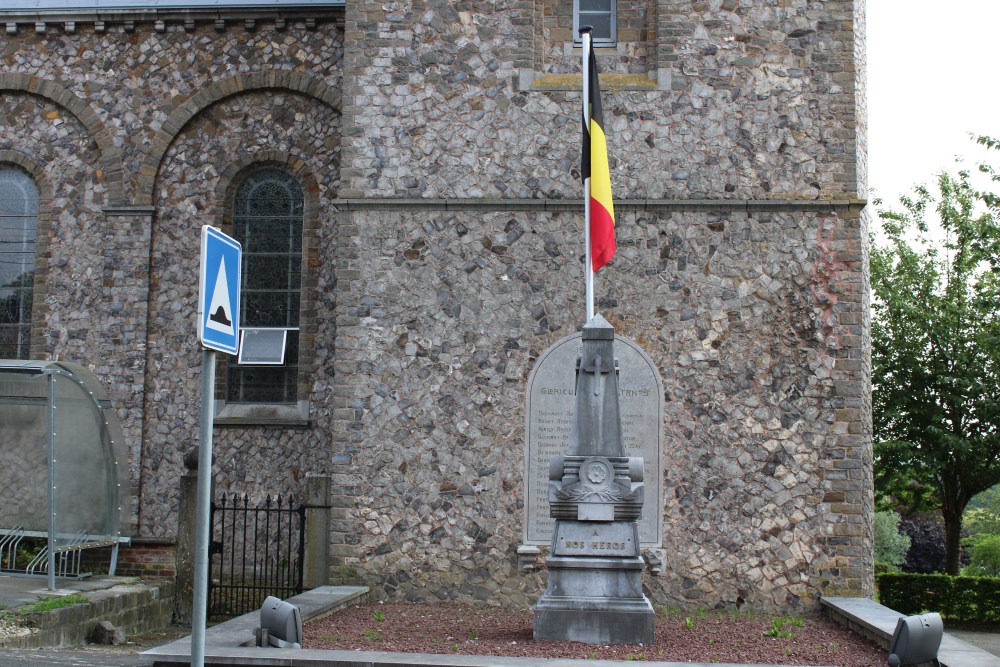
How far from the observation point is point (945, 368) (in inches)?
880

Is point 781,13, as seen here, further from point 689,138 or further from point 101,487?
point 101,487

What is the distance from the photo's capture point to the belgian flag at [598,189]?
11.9 metres

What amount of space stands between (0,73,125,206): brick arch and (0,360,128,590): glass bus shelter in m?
3.57

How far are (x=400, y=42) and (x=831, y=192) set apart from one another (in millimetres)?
5502

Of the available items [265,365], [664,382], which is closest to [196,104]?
[265,365]

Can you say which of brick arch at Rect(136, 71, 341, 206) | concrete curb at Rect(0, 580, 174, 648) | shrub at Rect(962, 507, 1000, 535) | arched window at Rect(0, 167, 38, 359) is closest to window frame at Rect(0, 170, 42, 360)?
arched window at Rect(0, 167, 38, 359)

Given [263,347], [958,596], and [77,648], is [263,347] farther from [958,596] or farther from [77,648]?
[958,596]

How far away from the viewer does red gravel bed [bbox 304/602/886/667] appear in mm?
9102

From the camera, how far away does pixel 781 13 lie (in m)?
Result: 13.4

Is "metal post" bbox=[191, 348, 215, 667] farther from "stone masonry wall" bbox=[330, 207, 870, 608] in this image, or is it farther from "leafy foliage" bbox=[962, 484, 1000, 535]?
"leafy foliage" bbox=[962, 484, 1000, 535]

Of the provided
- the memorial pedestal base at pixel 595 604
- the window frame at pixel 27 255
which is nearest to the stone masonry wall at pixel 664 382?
the memorial pedestal base at pixel 595 604

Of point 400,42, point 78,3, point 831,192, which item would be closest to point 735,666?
point 831,192

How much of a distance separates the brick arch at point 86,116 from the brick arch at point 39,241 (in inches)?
36.7

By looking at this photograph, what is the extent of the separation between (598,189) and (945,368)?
13.3 meters
